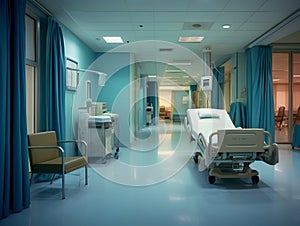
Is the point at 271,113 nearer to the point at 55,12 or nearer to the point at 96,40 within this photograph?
the point at 96,40

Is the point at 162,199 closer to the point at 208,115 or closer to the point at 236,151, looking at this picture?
the point at 236,151

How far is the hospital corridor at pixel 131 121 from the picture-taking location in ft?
9.60

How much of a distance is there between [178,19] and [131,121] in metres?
3.76

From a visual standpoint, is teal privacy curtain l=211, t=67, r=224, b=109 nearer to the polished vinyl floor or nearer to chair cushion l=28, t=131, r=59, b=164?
the polished vinyl floor

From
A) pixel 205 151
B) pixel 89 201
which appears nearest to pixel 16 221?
pixel 89 201

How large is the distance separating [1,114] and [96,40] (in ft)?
13.4

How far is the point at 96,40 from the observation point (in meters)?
6.43

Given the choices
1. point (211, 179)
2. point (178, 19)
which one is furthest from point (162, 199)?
point (178, 19)

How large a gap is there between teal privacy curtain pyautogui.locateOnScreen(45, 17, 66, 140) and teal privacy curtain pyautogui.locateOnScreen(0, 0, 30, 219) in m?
1.20

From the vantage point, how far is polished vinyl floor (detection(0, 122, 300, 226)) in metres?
2.76

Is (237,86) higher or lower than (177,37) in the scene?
lower

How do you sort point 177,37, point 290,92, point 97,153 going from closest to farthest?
point 97,153
point 177,37
point 290,92

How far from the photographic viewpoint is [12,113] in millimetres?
2939

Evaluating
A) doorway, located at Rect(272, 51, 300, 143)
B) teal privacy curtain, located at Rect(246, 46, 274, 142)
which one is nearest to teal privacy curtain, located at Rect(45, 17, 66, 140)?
teal privacy curtain, located at Rect(246, 46, 274, 142)
